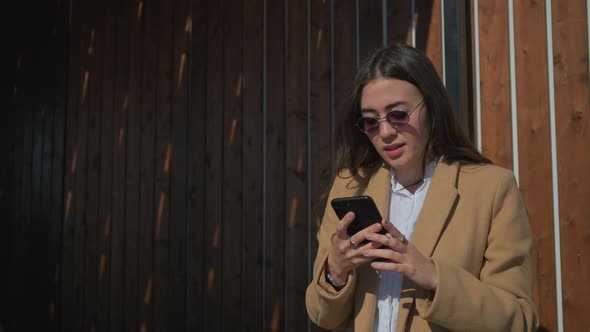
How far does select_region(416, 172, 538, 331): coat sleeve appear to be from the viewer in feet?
4.87

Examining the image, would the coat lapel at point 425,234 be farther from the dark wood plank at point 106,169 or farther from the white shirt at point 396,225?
the dark wood plank at point 106,169

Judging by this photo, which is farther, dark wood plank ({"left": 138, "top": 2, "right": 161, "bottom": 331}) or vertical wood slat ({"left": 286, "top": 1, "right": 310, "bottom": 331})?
dark wood plank ({"left": 138, "top": 2, "right": 161, "bottom": 331})

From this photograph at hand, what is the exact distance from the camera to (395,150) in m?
1.71

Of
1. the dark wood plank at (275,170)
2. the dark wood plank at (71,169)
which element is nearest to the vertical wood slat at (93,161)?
the dark wood plank at (71,169)

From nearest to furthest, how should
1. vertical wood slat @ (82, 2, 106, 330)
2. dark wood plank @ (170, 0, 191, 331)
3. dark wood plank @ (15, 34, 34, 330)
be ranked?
dark wood plank @ (170, 0, 191, 331), vertical wood slat @ (82, 2, 106, 330), dark wood plank @ (15, 34, 34, 330)

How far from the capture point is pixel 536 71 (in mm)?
2758

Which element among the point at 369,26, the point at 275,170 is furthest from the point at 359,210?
the point at 275,170

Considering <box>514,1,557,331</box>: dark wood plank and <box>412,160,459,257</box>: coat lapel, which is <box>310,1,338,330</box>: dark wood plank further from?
<box>412,160,459,257</box>: coat lapel

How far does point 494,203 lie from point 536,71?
1.40 metres

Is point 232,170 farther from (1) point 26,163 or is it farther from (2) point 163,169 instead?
(1) point 26,163

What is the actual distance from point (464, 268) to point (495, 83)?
1.54 m

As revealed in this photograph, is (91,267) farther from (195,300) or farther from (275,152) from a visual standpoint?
(275,152)

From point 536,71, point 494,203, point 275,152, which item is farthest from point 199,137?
point 494,203

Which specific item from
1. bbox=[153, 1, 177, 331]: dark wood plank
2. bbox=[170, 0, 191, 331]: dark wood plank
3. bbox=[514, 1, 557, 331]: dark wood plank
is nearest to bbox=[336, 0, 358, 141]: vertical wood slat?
bbox=[514, 1, 557, 331]: dark wood plank
